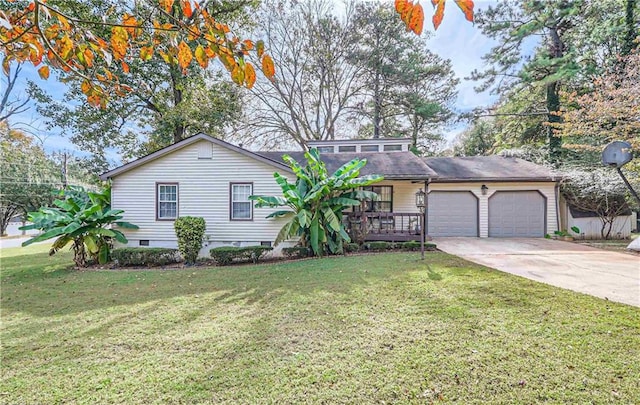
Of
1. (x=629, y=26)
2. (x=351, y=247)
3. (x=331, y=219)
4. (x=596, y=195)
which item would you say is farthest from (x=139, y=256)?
(x=629, y=26)

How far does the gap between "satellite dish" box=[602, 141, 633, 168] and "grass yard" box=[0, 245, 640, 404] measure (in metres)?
2.84

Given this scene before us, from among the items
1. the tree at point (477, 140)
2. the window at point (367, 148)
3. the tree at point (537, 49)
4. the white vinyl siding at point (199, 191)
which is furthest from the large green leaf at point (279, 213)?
the tree at point (477, 140)

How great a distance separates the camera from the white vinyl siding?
10203 millimetres

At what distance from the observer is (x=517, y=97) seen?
693 inches

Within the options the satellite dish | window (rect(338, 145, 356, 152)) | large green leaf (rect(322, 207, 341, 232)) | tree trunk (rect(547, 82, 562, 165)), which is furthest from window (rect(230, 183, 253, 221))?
tree trunk (rect(547, 82, 562, 165))

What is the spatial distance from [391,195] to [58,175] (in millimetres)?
→ 31065

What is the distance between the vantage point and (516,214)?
12.5 meters

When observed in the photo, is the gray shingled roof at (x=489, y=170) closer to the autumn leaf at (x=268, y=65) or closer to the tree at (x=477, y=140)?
the tree at (x=477, y=140)

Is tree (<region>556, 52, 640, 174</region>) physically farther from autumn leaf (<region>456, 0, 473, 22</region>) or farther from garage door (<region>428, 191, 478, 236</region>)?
autumn leaf (<region>456, 0, 473, 22</region>)

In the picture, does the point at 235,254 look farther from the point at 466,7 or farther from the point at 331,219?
the point at 466,7

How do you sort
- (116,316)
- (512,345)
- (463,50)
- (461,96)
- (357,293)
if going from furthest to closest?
1. (461,96)
2. (463,50)
3. (357,293)
4. (116,316)
5. (512,345)

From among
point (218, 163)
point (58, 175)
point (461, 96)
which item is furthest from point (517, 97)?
point (58, 175)

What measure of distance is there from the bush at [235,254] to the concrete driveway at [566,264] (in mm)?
6332

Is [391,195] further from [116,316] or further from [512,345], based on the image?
[116,316]
